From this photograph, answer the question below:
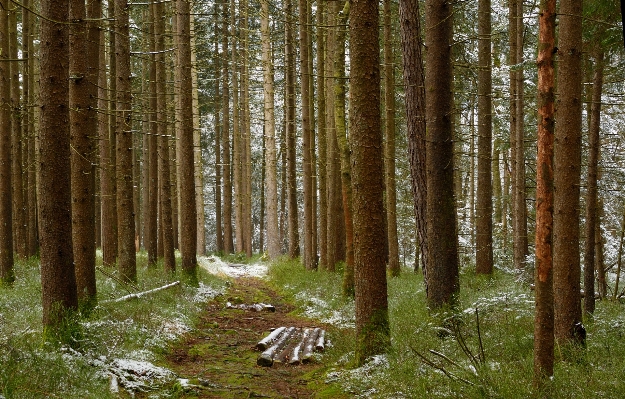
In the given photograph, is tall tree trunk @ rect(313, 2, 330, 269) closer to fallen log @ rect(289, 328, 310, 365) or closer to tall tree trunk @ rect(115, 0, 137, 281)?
tall tree trunk @ rect(115, 0, 137, 281)

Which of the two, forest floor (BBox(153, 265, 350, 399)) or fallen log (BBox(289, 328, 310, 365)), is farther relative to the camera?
fallen log (BBox(289, 328, 310, 365))

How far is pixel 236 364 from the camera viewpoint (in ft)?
29.5

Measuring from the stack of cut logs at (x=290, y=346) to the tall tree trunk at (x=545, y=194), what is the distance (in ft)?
13.7

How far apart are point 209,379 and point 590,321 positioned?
6.46 m

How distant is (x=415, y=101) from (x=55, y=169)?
6.42 m

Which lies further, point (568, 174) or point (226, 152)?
point (226, 152)

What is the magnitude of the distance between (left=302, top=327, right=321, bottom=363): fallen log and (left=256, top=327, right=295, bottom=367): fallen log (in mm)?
458

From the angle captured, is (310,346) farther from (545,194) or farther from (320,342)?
(545,194)

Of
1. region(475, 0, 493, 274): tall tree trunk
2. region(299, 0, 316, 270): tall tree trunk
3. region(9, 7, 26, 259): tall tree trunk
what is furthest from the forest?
region(299, 0, 316, 270): tall tree trunk

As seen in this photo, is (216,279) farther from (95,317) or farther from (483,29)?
(483,29)

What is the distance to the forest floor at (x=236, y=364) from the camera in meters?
7.35

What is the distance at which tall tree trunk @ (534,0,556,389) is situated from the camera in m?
5.77

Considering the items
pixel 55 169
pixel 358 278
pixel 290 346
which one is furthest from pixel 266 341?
pixel 55 169

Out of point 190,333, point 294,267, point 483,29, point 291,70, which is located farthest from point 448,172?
point 291,70
